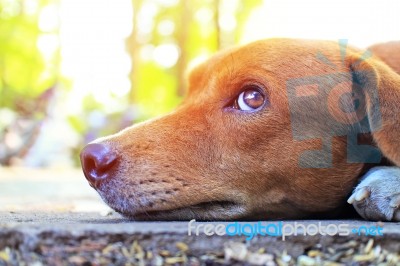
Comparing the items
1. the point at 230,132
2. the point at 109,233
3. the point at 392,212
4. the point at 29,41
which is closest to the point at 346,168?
the point at 392,212

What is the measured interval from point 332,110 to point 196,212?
105 centimetres

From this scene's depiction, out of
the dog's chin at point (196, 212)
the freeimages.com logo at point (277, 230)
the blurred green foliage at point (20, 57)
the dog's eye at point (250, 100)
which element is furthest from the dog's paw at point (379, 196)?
the blurred green foliage at point (20, 57)

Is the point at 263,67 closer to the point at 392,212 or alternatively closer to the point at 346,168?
the point at 346,168

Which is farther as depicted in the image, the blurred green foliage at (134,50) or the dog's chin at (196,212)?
the blurred green foliage at (134,50)

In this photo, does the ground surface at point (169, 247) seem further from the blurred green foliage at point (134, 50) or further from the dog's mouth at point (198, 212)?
the blurred green foliage at point (134, 50)

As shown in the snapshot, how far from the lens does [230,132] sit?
323cm

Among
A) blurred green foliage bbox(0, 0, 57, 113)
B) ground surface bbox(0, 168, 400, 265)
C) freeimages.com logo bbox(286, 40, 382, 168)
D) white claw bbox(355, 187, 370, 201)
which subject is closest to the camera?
ground surface bbox(0, 168, 400, 265)

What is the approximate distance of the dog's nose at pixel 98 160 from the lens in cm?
295

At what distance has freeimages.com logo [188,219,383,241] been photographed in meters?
2.24

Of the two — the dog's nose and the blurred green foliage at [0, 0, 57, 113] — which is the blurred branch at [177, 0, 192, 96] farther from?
the dog's nose

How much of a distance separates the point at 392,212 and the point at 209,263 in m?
1.17

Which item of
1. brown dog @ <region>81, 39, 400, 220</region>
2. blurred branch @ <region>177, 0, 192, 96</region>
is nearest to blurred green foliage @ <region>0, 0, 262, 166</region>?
blurred branch @ <region>177, 0, 192, 96</region>

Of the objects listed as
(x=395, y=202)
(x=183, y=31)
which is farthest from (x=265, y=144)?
(x=183, y=31)

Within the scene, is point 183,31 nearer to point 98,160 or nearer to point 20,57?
point 20,57
